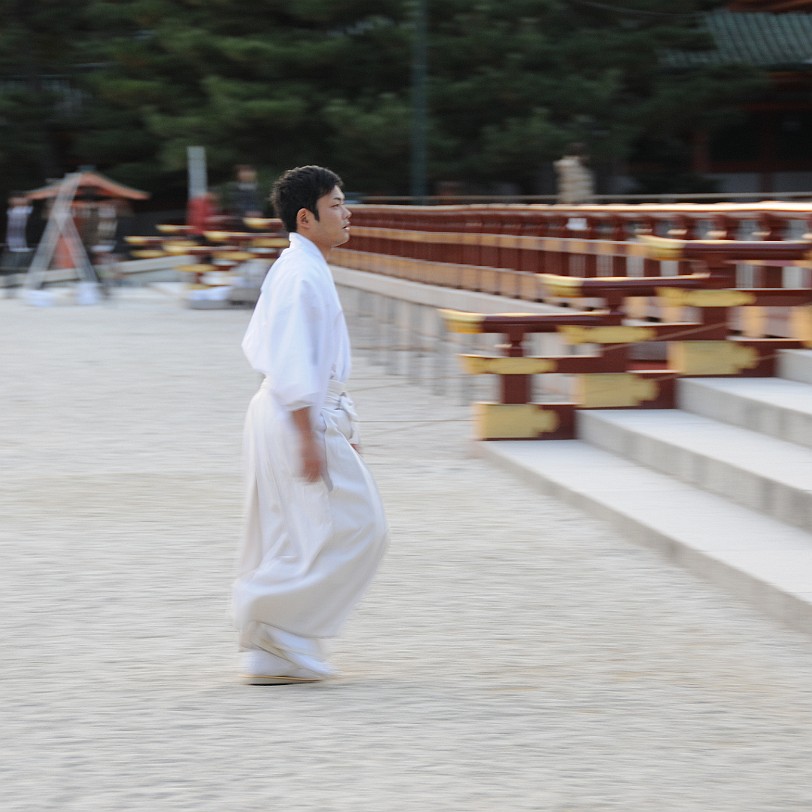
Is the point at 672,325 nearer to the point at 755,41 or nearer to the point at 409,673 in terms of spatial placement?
the point at 409,673

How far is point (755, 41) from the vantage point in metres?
31.7

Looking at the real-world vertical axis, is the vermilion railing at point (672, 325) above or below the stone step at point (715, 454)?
above

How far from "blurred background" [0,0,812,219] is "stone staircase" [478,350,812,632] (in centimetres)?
1807

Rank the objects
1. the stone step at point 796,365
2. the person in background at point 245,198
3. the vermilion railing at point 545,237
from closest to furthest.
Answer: the stone step at point 796,365 < the vermilion railing at point 545,237 < the person in background at point 245,198

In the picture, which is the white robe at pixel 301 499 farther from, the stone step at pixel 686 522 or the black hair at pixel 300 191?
the stone step at pixel 686 522

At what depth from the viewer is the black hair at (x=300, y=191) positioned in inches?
166

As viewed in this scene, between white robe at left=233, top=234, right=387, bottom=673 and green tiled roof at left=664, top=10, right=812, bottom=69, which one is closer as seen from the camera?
white robe at left=233, top=234, right=387, bottom=673

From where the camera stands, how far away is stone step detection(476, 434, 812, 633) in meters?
5.11

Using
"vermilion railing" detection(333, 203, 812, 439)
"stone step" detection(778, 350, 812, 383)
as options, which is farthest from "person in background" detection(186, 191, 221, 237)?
"stone step" detection(778, 350, 812, 383)

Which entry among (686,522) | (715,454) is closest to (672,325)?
(715,454)

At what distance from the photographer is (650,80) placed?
28672 mm

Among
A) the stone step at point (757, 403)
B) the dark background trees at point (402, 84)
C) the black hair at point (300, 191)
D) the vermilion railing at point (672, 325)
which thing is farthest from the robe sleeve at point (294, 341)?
the dark background trees at point (402, 84)

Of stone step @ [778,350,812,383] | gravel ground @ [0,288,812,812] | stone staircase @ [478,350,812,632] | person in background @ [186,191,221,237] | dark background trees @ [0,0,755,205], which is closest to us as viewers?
gravel ground @ [0,288,812,812]

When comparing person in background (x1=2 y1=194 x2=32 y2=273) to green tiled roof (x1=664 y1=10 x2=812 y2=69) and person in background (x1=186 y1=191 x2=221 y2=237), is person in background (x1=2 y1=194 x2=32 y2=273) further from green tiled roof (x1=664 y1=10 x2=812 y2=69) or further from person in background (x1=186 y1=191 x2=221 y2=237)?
green tiled roof (x1=664 y1=10 x2=812 y2=69)
